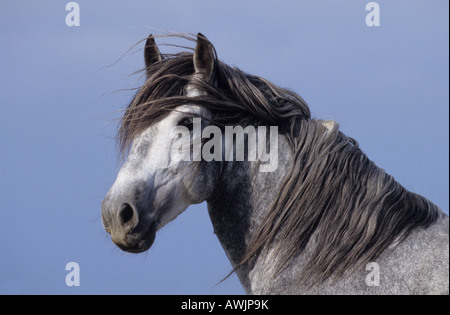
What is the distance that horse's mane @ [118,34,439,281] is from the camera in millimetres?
3896

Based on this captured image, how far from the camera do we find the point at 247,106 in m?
4.25

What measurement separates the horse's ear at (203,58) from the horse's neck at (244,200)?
0.69 meters

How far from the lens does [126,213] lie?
381 centimetres

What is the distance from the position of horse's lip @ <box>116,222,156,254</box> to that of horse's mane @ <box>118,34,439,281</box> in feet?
2.09

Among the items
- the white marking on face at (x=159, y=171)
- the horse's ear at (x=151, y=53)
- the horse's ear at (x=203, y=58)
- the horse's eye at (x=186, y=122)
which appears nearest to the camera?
the white marking on face at (x=159, y=171)

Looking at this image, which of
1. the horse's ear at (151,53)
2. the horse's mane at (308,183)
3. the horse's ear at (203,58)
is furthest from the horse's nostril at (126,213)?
the horse's ear at (151,53)

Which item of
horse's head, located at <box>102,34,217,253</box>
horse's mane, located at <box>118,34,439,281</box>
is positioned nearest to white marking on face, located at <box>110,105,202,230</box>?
horse's head, located at <box>102,34,217,253</box>

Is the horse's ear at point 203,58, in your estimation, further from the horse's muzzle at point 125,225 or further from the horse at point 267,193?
the horse's muzzle at point 125,225

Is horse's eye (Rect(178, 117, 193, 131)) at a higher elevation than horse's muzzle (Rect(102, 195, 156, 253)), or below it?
higher

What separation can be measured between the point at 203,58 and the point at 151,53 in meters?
0.51

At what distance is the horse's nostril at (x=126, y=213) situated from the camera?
149 inches

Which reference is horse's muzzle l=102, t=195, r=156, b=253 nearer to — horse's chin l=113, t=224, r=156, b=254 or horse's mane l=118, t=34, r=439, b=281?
horse's chin l=113, t=224, r=156, b=254
